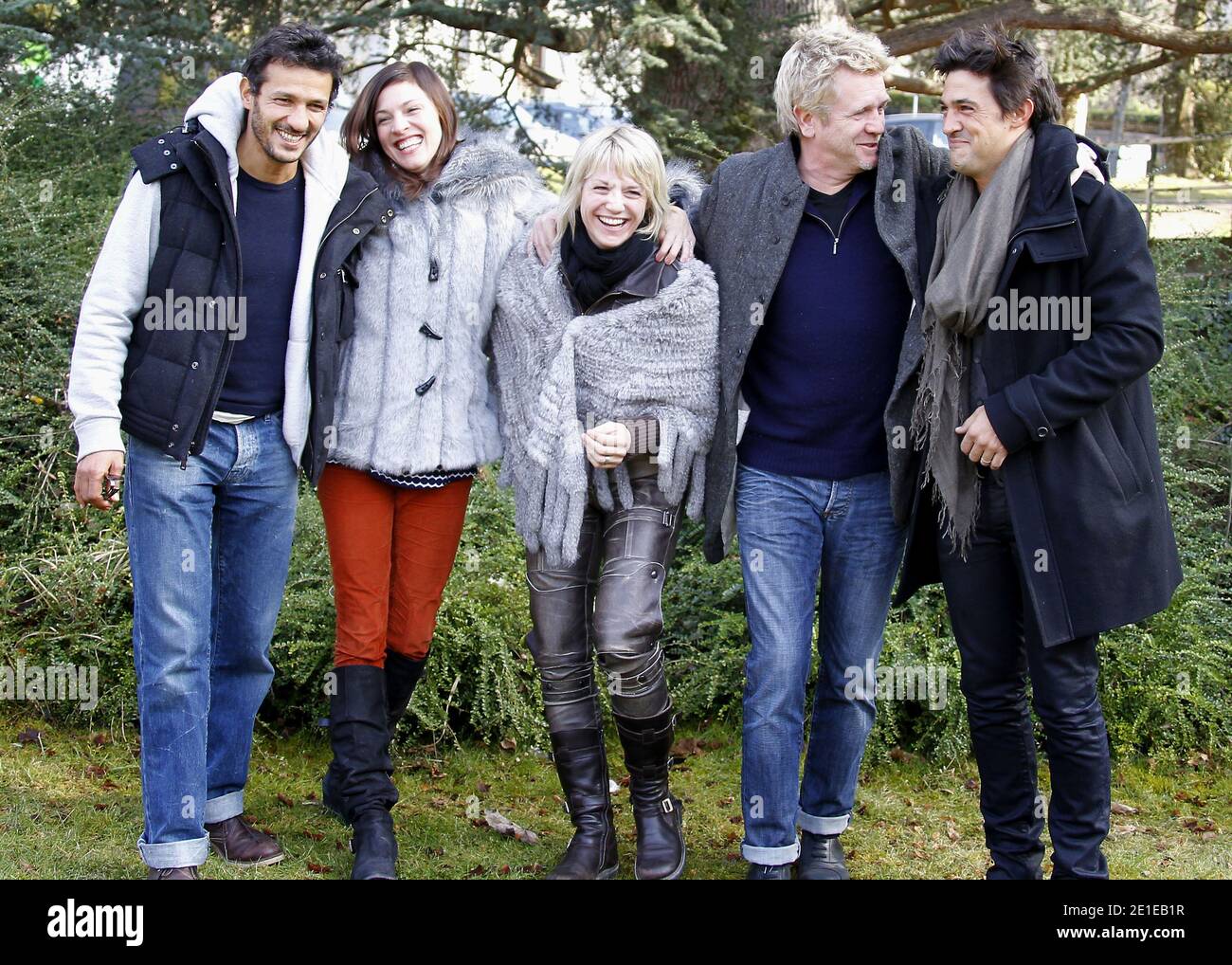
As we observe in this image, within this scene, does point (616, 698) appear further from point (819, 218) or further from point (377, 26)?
point (377, 26)

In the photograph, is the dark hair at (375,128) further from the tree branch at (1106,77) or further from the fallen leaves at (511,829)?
the tree branch at (1106,77)

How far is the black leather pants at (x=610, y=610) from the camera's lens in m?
3.52

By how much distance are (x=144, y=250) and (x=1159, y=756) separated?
3.79 metres

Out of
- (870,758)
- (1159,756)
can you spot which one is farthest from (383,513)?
(1159,756)

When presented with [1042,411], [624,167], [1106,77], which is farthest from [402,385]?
[1106,77]

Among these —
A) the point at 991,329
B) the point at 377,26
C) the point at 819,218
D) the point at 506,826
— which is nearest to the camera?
the point at 991,329

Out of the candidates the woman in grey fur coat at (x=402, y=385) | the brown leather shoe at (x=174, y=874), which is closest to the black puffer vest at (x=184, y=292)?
the woman in grey fur coat at (x=402, y=385)

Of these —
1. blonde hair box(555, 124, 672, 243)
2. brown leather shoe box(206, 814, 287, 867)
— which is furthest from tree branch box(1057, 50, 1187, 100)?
brown leather shoe box(206, 814, 287, 867)

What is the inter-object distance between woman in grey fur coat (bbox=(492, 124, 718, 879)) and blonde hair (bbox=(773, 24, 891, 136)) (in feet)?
1.26

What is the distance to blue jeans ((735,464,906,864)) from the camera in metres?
3.52

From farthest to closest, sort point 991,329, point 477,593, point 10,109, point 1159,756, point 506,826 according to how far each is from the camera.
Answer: point 10,109 → point 477,593 → point 1159,756 → point 506,826 → point 991,329

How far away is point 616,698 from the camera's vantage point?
3.61m

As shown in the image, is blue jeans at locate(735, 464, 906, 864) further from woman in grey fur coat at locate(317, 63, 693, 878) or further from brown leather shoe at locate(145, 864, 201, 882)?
brown leather shoe at locate(145, 864, 201, 882)

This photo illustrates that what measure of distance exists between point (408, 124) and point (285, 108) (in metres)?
0.36
